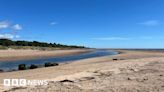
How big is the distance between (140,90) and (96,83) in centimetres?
245

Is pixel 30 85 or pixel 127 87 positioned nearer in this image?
pixel 127 87

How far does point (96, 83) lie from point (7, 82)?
3885mm

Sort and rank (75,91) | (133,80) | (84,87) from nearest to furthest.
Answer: (75,91) → (84,87) → (133,80)

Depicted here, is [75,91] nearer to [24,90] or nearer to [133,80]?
[24,90]

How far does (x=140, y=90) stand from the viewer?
11.1 m

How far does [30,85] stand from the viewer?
12492 mm

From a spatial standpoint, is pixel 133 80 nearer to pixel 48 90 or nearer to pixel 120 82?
pixel 120 82

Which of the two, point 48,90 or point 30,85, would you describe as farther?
point 30,85

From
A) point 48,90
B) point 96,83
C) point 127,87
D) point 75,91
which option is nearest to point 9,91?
point 48,90

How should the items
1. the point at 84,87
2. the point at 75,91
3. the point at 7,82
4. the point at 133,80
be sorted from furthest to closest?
the point at 133,80 < the point at 7,82 < the point at 84,87 < the point at 75,91

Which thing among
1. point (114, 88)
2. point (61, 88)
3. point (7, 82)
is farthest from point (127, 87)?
point (7, 82)

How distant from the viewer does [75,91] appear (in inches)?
435

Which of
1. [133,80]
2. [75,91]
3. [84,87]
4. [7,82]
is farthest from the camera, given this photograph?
[133,80]

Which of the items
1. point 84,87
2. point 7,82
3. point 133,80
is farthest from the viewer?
point 133,80
